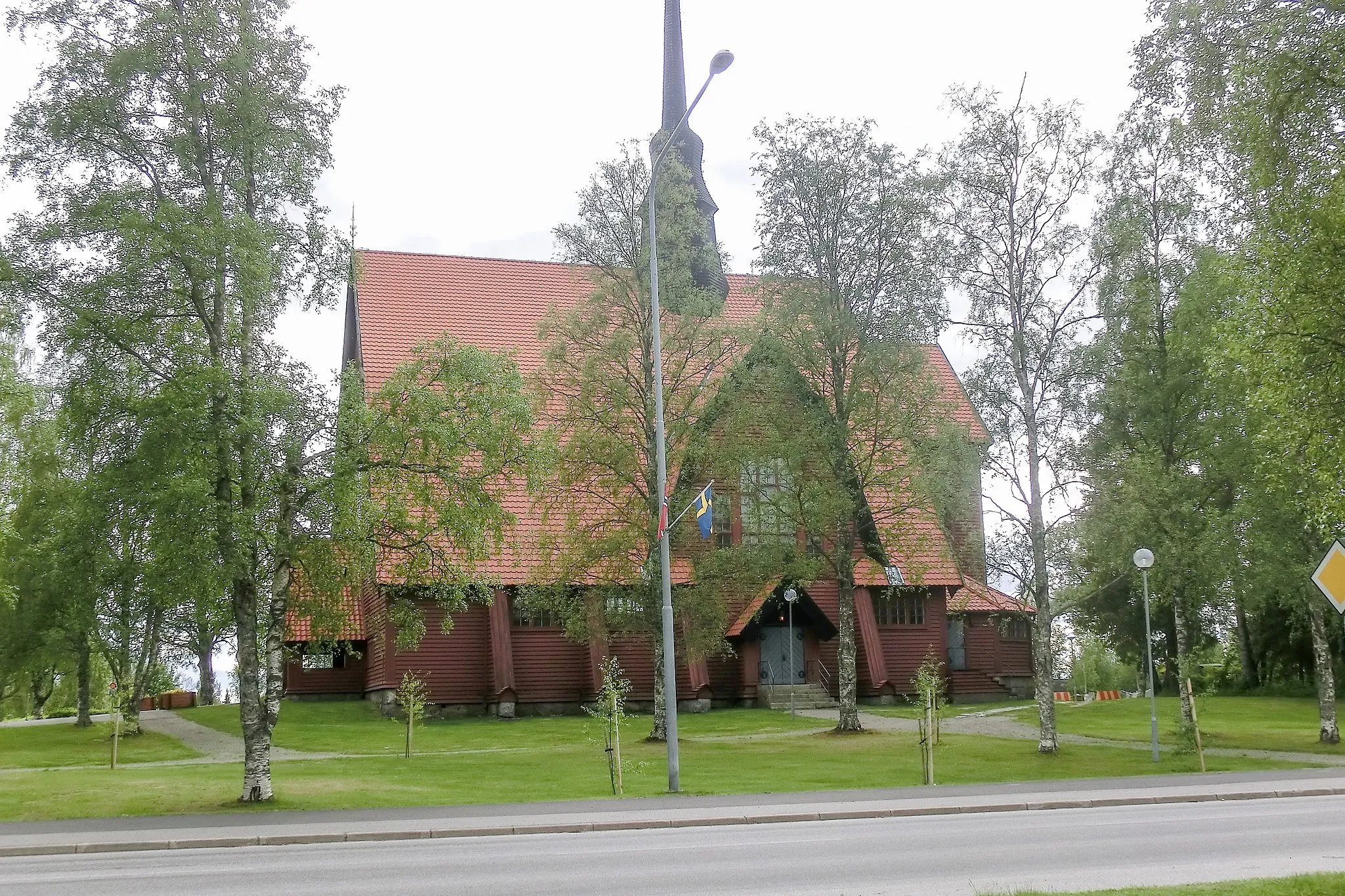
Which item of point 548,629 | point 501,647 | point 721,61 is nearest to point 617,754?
point 721,61

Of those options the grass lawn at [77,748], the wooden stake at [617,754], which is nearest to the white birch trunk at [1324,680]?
the wooden stake at [617,754]

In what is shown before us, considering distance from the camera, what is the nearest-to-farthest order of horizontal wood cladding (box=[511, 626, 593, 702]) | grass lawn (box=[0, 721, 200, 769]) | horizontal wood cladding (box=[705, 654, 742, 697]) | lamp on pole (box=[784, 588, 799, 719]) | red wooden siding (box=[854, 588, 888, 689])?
grass lawn (box=[0, 721, 200, 769]) < lamp on pole (box=[784, 588, 799, 719]) < horizontal wood cladding (box=[511, 626, 593, 702]) < horizontal wood cladding (box=[705, 654, 742, 697]) < red wooden siding (box=[854, 588, 888, 689])

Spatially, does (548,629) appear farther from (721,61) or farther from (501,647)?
(721,61)

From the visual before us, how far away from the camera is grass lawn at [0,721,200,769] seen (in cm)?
3192

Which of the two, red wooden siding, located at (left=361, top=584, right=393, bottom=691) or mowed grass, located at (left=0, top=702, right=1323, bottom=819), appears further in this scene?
red wooden siding, located at (left=361, top=584, right=393, bottom=691)

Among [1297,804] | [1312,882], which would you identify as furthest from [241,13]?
[1297,804]

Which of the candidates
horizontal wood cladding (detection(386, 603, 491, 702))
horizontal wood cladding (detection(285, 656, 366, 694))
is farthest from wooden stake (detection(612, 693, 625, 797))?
horizontal wood cladding (detection(285, 656, 366, 694))

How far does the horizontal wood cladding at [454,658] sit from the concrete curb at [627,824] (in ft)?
76.0

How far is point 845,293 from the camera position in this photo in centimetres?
3397

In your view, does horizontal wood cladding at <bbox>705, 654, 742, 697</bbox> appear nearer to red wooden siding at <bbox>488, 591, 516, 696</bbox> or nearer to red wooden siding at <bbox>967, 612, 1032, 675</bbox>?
red wooden siding at <bbox>488, 591, 516, 696</bbox>

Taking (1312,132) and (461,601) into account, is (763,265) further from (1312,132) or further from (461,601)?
(1312,132)

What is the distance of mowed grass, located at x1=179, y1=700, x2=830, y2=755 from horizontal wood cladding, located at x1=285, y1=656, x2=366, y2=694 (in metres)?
1.70

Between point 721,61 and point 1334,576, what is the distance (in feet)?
38.8

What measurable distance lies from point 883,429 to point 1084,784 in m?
12.9
